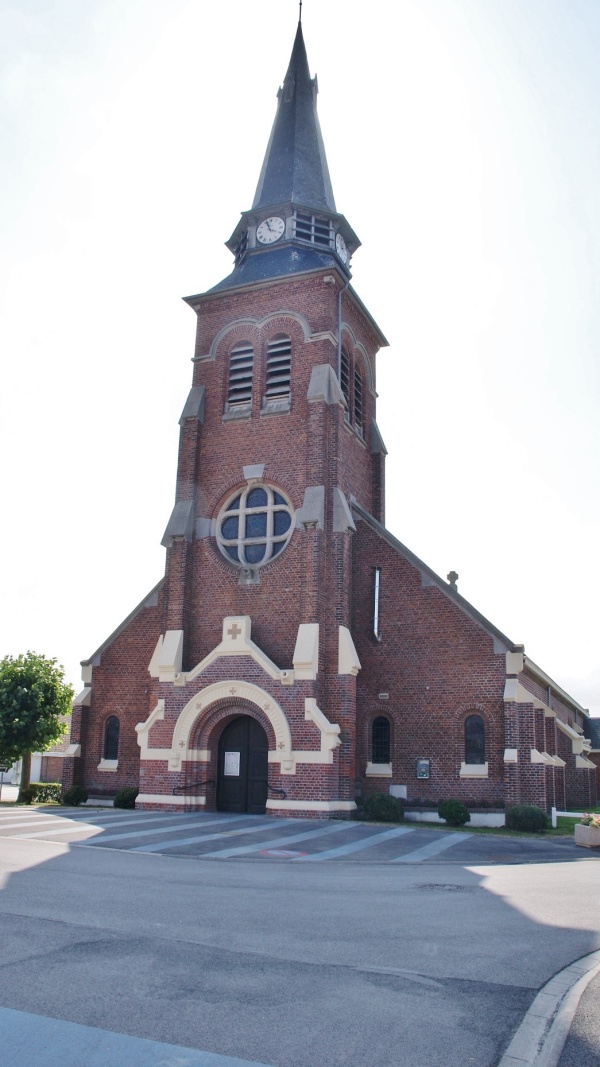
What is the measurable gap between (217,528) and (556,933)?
18.6 meters

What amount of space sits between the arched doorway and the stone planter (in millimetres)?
8654

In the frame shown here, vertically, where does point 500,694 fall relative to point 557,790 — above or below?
above

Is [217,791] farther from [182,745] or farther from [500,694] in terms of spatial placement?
[500,694]

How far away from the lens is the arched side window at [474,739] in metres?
22.8

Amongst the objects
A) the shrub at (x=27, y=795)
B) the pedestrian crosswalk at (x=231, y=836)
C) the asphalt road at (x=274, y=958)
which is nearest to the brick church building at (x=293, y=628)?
the shrub at (x=27, y=795)

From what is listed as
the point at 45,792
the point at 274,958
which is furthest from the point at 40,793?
the point at 274,958

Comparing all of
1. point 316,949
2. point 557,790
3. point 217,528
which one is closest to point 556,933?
point 316,949

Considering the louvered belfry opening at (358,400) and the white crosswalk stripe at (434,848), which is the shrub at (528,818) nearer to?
the white crosswalk stripe at (434,848)

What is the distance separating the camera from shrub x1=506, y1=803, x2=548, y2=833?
20.6m

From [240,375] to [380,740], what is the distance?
40.7 ft

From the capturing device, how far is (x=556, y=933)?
8656mm

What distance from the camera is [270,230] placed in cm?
2955

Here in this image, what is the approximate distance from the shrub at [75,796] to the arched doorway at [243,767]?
4.57 meters

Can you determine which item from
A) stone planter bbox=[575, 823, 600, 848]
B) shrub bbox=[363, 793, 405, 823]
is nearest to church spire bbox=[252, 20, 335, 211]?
shrub bbox=[363, 793, 405, 823]
